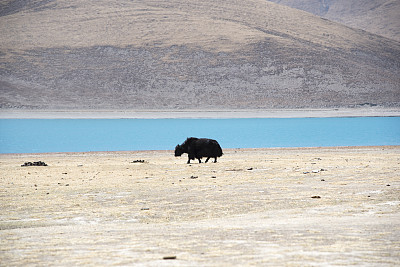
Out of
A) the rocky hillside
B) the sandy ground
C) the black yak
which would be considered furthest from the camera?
the rocky hillside

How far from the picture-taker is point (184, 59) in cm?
10450

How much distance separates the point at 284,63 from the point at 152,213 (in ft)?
309

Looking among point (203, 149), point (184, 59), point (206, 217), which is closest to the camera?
point (206, 217)

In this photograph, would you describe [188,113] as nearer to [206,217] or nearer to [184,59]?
[184,59]

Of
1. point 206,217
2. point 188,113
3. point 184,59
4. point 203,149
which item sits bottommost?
point 206,217

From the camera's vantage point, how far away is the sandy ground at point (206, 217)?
22.5 ft

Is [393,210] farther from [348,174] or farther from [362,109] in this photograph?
[362,109]

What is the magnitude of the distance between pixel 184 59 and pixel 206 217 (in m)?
95.4

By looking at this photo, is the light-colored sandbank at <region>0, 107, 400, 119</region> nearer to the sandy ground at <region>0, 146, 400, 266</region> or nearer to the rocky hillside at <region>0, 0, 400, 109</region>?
the rocky hillside at <region>0, 0, 400, 109</region>

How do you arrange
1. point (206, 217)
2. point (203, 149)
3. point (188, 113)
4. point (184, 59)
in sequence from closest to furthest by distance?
point (206, 217), point (203, 149), point (188, 113), point (184, 59)

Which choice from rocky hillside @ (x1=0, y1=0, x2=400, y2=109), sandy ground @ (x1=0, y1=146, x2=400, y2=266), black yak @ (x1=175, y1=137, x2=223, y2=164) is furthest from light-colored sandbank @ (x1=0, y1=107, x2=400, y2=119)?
sandy ground @ (x1=0, y1=146, x2=400, y2=266)

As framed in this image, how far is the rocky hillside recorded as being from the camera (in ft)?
302

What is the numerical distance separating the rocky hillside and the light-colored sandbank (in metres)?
3.29

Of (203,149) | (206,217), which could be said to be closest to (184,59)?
(203,149)
